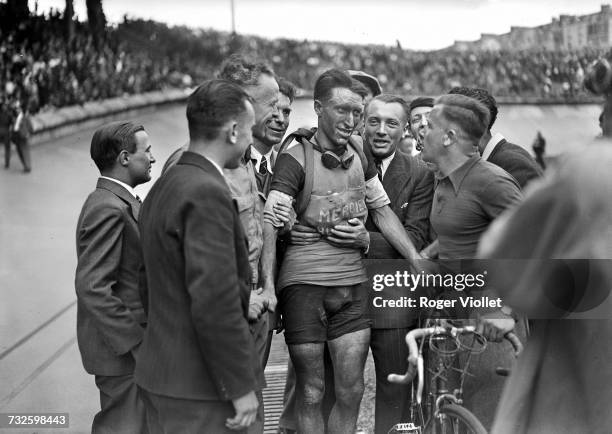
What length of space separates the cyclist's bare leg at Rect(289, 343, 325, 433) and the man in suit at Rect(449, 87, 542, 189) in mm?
1115

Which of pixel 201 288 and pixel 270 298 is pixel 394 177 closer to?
pixel 270 298

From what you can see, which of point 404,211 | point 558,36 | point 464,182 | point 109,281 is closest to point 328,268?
point 404,211

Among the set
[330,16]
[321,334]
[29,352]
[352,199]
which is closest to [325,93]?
[352,199]

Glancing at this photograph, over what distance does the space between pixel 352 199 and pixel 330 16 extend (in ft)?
3.43

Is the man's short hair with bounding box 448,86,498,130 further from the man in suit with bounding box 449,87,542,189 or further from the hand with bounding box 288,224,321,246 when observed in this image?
the hand with bounding box 288,224,321,246

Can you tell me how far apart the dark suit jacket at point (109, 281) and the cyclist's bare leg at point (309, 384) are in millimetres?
654

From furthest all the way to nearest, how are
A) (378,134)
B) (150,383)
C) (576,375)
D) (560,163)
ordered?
1. (378,134)
2. (150,383)
3. (576,375)
4. (560,163)

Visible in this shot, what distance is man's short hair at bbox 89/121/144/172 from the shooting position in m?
3.40

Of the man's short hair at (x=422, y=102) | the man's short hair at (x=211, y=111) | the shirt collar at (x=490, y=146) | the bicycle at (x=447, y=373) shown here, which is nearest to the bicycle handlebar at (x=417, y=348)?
the bicycle at (x=447, y=373)

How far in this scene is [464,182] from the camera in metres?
3.31

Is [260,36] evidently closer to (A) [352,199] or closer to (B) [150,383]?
(A) [352,199]

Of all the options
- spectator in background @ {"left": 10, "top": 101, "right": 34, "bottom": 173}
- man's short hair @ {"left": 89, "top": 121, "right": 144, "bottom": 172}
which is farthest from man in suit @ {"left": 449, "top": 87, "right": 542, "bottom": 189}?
spectator in background @ {"left": 10, "top": 101, "right": 34, "bottom": 173}

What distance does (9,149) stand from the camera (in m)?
4.75

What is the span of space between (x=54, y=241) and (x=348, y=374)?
7.51ft
